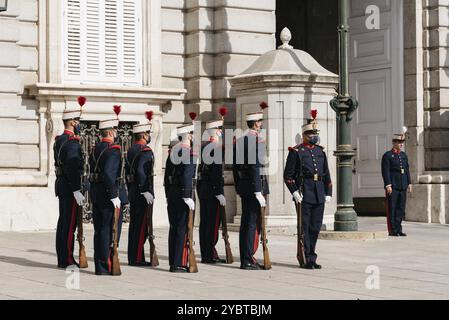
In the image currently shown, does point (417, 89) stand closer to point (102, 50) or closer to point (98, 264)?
point (102, 50)

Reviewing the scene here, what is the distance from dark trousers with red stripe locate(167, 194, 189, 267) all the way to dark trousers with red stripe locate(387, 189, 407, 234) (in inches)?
258

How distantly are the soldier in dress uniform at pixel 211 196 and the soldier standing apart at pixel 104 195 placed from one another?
4.95ft

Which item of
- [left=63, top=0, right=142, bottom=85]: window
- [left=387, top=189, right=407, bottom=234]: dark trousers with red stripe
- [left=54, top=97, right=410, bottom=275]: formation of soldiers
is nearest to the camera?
[left=54, top=97, right=410, bottom=275]: formation of soldiers

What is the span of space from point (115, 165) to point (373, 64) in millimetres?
11583

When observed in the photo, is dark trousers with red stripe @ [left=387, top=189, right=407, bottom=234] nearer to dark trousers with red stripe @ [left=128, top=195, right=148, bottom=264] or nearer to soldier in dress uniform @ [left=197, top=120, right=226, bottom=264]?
soldier in dress uniform @ [left=197, top=120, right=226, bottom=264]

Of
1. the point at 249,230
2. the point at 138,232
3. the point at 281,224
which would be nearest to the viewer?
the point at 249,230

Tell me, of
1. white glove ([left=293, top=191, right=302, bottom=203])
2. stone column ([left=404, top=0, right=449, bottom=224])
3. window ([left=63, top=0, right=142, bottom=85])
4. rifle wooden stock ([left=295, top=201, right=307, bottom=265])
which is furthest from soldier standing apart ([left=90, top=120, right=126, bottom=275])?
stone column ([left=404, top=0, right=449, bottom=224])

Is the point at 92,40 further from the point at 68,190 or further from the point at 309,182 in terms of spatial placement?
the point at 309,182

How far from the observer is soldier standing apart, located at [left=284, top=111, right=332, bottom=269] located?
1330 cm

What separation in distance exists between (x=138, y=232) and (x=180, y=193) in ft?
3.11

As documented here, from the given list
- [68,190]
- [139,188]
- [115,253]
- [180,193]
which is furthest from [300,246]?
[68,190]

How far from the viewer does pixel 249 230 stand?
43.0 feet

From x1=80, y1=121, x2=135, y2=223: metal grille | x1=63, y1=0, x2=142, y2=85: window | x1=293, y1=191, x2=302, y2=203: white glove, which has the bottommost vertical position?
x1=293, y1=191, x2=302, y2=203: white glove
